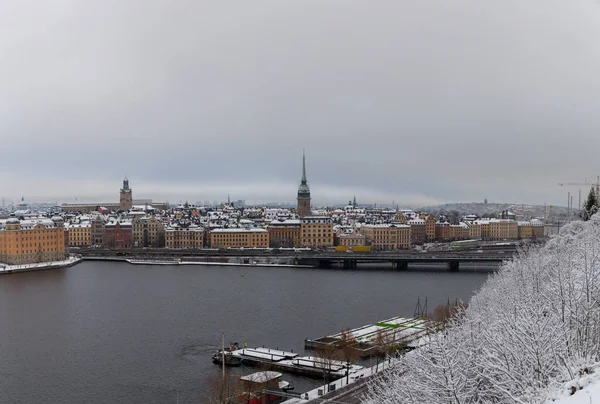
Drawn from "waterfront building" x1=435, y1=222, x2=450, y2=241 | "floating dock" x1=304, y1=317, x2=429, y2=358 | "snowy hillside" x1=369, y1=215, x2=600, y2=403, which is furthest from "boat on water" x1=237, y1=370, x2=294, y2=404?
"waterfront building" x1=435, y1=222, x2=450, y2=241

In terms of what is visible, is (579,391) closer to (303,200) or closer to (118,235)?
(118,235)

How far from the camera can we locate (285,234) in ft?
183

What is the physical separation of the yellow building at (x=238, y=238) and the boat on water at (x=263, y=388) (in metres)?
39.4

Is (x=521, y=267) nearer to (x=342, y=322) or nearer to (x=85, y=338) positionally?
(x=342, y=322)

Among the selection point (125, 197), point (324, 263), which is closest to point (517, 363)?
point (324, 263)

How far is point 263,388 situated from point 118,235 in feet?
148

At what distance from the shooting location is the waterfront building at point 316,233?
55250mm

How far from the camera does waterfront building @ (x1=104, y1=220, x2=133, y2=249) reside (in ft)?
180

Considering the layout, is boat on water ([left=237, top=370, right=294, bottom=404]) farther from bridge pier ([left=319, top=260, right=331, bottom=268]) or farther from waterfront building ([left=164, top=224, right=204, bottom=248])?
waterfront building ([left=164, top=224, right=204, bottom=248])

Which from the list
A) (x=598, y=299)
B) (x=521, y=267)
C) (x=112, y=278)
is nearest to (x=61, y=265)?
(x=112, y=278)

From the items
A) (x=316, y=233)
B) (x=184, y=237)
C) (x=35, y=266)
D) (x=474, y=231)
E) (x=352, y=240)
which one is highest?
(x=316, y=233)

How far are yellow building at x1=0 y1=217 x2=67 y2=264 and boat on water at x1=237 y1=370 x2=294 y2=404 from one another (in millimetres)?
31493

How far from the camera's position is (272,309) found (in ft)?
77.1

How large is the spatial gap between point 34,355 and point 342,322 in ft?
32.3
